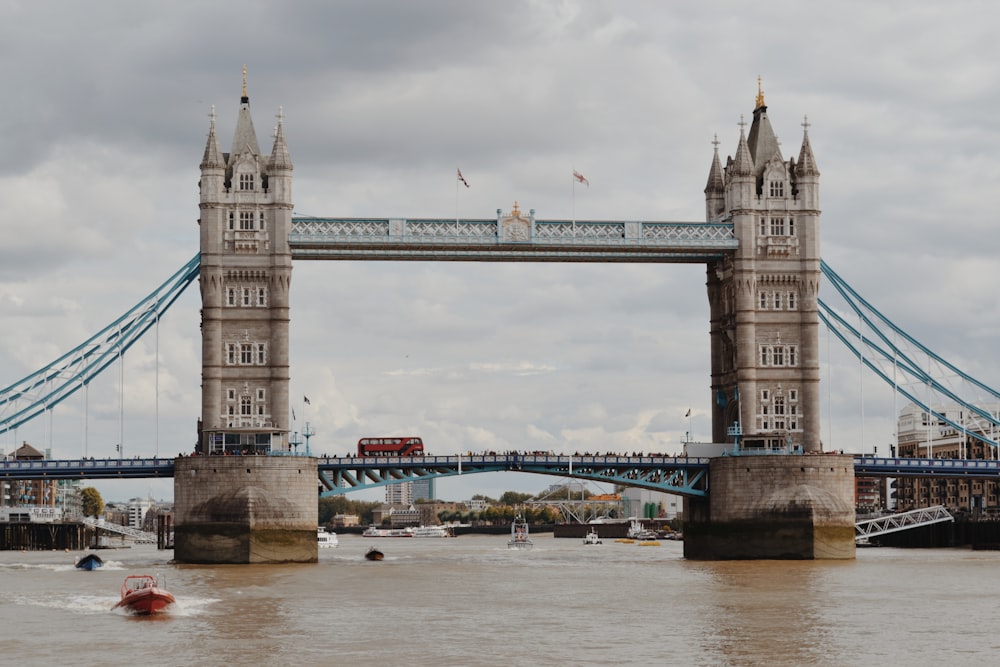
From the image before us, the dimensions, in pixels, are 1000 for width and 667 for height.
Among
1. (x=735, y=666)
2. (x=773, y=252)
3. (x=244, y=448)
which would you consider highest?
(x=773, y=252)

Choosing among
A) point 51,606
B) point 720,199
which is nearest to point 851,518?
point 720,199

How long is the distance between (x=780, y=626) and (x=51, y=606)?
29895mm

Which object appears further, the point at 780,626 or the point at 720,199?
the point at 720,199

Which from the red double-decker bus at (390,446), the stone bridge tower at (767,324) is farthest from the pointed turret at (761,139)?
the red double-decker bus at (390,446)

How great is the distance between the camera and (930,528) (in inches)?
5659

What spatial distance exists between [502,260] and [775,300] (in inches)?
716

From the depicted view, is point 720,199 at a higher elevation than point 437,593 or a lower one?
higher

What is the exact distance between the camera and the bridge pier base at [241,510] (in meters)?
92.1

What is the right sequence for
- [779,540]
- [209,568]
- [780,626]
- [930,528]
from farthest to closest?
[930,528]
[779,540]
[209,568]
[780,626]

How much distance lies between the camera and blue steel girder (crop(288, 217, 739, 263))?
100062 millimetres

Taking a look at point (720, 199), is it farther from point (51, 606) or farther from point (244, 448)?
point (51, 606)

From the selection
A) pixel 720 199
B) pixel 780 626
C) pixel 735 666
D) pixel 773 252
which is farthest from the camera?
pixel 720 199

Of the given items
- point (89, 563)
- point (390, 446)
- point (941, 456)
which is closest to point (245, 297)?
point (390, 446)

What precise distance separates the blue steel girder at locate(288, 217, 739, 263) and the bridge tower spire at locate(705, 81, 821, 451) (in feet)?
7.43
